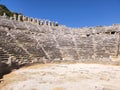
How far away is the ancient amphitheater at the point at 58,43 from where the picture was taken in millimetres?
28680

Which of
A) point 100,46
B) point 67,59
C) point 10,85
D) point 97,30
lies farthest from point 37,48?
point 10,85

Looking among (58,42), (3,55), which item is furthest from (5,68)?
(58,42)

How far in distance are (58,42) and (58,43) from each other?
1.28ft

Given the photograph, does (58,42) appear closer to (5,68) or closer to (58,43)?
(58,43)

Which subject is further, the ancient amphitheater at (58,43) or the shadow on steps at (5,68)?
the ancient amphitheater at (58,43)

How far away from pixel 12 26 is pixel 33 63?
12.3 meters

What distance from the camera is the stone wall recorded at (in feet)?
97.1

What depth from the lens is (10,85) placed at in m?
13.8

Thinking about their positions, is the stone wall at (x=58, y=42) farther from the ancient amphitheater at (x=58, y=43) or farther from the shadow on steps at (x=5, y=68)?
the shadow on steps at (x=5, y=68)

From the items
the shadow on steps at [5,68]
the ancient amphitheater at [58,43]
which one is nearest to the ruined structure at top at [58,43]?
the ancient amphitheater at [58,43]

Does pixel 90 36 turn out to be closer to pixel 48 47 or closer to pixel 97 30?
pixel 97 30

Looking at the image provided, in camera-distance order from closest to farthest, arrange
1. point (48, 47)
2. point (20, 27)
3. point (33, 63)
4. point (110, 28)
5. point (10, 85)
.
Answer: point (10, 85)
point (33, 63)
point (48, 47)
point (20, 27)
point (110, 28)

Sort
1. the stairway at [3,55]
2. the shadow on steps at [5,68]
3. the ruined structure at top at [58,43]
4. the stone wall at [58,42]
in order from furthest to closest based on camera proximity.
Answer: the stone wall at [58,42], the ruined structure at top at [58,43], the stairway at [3,55], the shadow on steps at [5,68]

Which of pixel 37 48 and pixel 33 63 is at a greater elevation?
pixel 37 48
